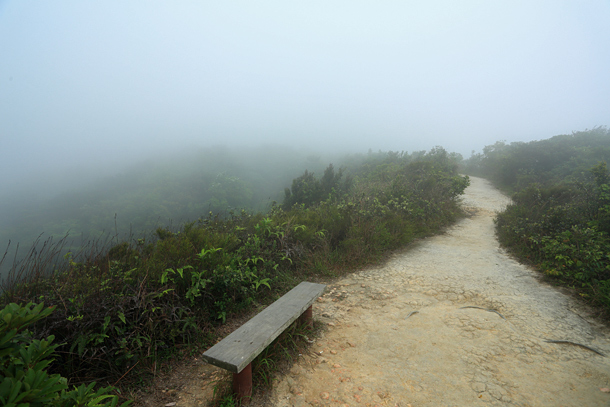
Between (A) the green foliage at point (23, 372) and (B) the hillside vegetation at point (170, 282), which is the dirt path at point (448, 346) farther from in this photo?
(A) the green foliage at point (23, 372)

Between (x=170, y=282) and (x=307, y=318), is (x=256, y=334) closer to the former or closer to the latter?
(x=307, y=318)

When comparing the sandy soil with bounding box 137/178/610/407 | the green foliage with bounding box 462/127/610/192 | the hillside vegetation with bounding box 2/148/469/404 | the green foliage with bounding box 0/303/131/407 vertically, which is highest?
the green foliage with bounding box 462/127/610/192

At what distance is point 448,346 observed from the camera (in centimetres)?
332

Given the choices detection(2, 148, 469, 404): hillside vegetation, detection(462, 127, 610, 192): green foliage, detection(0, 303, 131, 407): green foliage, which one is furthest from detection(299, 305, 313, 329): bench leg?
detection(462, 127, 610, 192): green foliage

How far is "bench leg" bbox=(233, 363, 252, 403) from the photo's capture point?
2461 millimetres

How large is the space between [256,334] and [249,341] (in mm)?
134

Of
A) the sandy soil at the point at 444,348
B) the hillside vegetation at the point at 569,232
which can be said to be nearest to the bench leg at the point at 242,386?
the sandy soil at the point at 444,348

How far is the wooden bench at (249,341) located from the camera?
2.26m

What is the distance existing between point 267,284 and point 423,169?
439 inches

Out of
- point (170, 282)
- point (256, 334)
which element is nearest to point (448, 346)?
point (256, 334)

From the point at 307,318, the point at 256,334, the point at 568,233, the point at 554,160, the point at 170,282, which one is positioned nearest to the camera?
the point at 256,334

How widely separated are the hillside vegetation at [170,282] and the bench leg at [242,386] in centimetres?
92

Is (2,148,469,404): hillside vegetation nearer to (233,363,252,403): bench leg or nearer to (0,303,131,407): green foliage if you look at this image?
(233,363,252,403): bench leg

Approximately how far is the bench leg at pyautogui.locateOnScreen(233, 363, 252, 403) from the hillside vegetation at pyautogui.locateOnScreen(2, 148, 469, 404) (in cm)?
92
